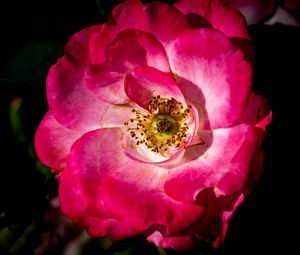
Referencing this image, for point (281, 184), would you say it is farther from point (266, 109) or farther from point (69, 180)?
point (69, 180)

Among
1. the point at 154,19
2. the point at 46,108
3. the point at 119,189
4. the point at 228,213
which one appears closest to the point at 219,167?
the point at 228,213

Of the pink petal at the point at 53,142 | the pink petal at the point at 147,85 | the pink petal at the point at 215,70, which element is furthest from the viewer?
the pink petal at the point at 53,142

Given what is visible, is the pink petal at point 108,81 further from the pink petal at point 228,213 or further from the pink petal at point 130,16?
the pink petal at point 228,213

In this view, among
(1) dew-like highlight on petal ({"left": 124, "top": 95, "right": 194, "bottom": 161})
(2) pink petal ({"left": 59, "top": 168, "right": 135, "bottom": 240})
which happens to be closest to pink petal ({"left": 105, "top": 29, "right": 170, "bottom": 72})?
(1) dew-like highlight on petal ({"left": 124, "top": 95, "right": 194, "bottom": 161})

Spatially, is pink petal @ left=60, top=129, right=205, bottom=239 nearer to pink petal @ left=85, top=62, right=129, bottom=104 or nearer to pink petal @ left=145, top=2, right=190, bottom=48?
pink petal @ left=85, top=62, right=129, bottom=104

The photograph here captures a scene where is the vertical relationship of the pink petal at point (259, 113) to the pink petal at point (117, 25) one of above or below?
below

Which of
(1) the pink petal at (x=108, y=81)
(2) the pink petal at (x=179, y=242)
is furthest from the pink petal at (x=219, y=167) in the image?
(1) the pink petal at (x=108, y=81)

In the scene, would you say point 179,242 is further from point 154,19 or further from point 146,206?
point 154,19

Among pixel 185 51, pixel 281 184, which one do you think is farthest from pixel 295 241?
pixel 185 51
